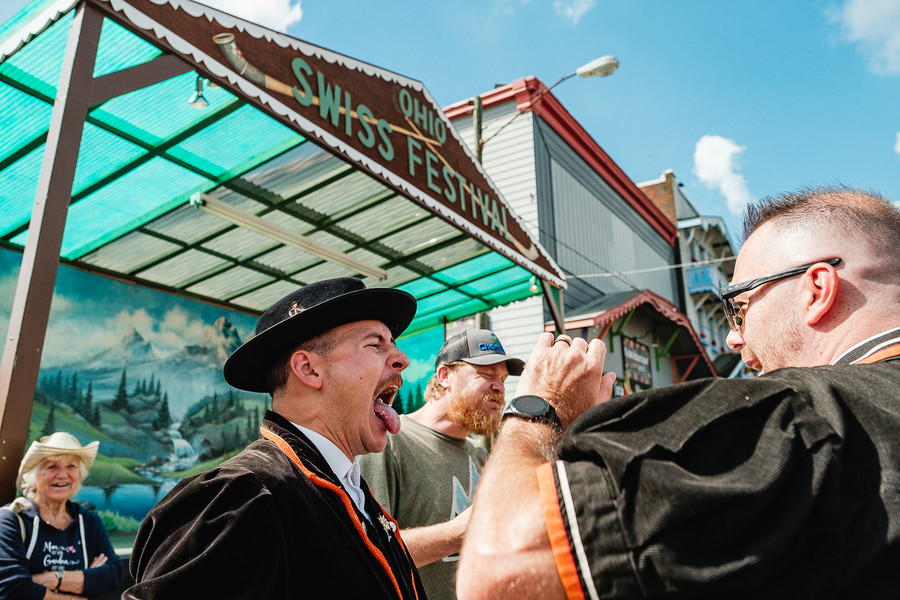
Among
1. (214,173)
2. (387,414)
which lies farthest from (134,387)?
(387,414)

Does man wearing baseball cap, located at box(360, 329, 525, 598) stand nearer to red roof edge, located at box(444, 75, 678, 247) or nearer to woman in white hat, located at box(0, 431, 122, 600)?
woman in white hat, located at box(0, 431, 122, 600)

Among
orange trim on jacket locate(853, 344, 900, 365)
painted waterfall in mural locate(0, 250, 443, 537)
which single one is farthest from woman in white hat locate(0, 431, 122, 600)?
orange trim on jacket locate(853, 344, 900, 365)

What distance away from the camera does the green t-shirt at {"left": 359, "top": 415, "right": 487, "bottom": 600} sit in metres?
3.16

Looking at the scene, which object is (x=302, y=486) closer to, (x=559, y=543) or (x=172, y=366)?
(x=559, y=543)

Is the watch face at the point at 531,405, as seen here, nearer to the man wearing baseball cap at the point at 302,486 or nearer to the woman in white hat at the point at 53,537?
the man wearing baseball cap at the point at 302,486

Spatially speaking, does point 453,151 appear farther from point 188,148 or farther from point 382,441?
point 382,441

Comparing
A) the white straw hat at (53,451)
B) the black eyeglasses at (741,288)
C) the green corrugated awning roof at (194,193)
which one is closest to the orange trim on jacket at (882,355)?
the black eyeglasses at (741,288)

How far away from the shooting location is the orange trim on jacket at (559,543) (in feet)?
3.32

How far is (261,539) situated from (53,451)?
3821 millimetres

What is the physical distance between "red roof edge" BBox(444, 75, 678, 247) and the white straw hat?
8.85 m

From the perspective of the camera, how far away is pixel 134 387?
6848mm

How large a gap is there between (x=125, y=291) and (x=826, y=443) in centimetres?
742

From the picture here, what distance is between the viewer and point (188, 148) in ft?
16.9

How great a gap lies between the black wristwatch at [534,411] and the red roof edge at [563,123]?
401 inches
